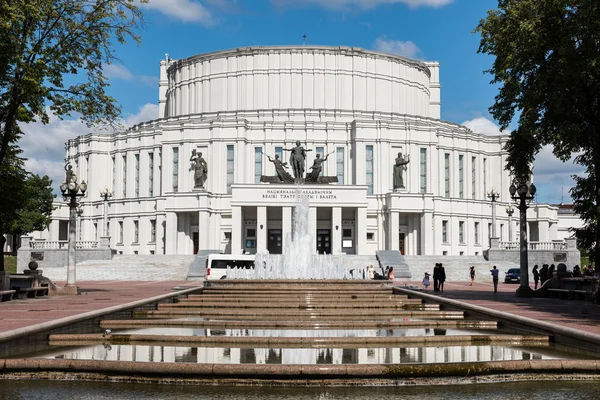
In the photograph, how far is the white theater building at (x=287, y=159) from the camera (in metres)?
63.6

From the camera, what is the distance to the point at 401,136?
2758 inches

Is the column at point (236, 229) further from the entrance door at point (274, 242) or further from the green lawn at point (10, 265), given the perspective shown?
the green lawn at point (10, 265)

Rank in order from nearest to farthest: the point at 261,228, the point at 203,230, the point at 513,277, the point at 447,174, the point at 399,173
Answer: the point at 513,277, the point at 261,228, the point at 203,230, the point at 399,173, the point at 447,174

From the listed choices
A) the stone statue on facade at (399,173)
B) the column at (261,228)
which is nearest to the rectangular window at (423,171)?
the stone statue on facade at (399,173)

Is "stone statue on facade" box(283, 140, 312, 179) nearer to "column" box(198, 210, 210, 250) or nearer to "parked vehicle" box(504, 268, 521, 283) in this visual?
"column" box(198, 210, 210, 250)

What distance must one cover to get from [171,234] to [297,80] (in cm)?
2247

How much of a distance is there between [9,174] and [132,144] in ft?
152

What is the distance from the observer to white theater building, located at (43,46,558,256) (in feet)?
209

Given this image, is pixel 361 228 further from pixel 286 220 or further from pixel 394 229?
pixel 286 220

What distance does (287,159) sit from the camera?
6981 centimetres

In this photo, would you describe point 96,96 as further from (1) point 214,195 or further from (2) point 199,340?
(1) point 214,195

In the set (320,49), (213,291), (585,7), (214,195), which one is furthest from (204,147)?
(585,7)

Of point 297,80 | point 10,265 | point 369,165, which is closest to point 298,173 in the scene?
point 369,165

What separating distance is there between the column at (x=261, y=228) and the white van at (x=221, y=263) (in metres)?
15.8
